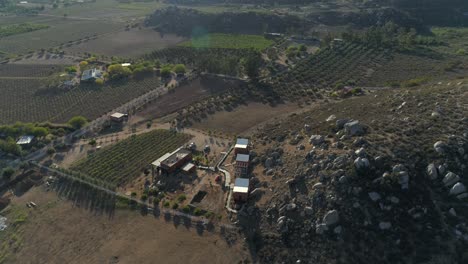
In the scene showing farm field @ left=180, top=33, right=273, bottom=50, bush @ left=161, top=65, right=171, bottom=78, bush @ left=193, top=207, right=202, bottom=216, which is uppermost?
farm field @ left=180, top=33, right=273, bottom=50

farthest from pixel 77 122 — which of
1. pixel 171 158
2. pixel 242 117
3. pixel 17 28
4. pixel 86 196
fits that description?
pixel 17 28

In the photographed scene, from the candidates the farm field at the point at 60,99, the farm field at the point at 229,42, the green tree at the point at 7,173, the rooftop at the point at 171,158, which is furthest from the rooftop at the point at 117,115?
the farm field at the point at 229,42

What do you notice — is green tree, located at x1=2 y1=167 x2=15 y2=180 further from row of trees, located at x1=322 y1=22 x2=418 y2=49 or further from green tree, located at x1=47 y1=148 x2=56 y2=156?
row of trees, located at x1=322 y1=22 x2=418 y2=49

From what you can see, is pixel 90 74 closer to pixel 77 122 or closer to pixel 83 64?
pixel 83 64

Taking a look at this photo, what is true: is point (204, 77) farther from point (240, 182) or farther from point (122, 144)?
point (240, 182)

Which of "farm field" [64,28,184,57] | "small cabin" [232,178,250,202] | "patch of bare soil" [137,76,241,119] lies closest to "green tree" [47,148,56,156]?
"patch of bare soil" [137,76,241,119]

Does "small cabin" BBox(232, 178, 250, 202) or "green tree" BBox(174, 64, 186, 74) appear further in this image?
"green tree" BBox(174, 64, 186, 74)
